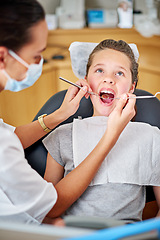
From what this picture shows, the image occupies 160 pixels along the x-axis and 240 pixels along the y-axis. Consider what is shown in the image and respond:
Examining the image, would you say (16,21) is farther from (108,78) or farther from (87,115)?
(87,115)

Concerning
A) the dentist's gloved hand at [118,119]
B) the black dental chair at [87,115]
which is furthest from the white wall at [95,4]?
the dentist's gloved hand at [118,119]

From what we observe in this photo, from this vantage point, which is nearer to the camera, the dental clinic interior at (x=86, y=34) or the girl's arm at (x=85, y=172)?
the girl's arm at (x=85, y=172)

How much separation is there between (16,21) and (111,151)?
691 mm

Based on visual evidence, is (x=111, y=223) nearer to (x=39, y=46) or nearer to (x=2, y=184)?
(x=2, y=184)

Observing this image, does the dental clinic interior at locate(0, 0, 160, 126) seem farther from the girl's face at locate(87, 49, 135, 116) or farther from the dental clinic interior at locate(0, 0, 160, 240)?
the girl's face at locate(87, 49, 135, 116)

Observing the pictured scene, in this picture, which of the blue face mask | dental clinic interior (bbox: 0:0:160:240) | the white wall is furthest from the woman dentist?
the white wall

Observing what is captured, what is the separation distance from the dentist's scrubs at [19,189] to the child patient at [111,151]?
0.98 ft

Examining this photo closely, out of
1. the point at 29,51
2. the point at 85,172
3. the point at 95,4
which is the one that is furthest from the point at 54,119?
the point at 95,4

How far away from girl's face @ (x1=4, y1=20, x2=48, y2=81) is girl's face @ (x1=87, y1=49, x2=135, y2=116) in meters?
0.47

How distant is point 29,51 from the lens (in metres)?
0.93

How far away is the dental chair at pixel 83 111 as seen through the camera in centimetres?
140

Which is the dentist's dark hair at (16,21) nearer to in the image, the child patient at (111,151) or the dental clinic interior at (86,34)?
the child patient at (111,151)

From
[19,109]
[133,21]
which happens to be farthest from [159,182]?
[133,21]

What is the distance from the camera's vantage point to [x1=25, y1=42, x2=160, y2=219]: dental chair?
4.58 ft
